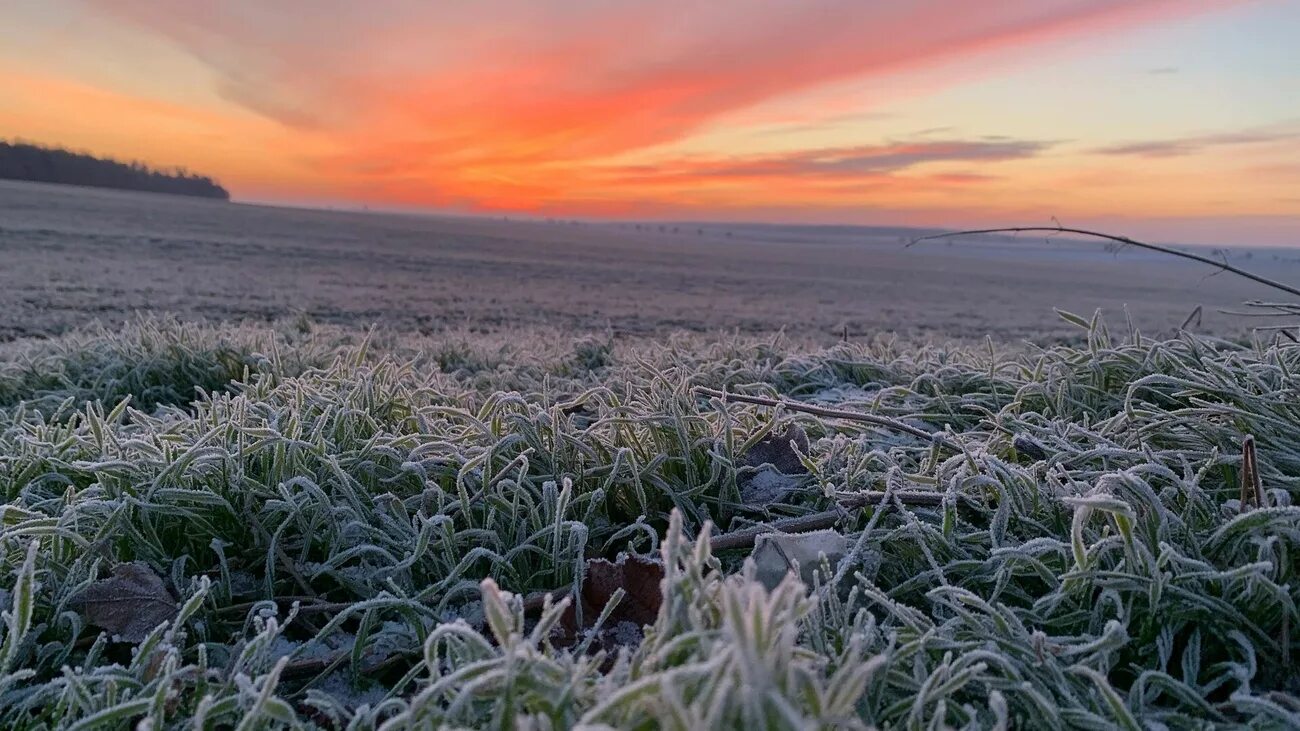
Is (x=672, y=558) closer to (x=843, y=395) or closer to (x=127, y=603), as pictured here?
(x=127, y=603)

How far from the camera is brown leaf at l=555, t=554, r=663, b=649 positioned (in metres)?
Result: 1.38

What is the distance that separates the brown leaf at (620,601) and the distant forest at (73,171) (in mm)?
64382

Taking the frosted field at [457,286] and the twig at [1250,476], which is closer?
the twig at [1250,476]

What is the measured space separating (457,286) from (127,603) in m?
15.4

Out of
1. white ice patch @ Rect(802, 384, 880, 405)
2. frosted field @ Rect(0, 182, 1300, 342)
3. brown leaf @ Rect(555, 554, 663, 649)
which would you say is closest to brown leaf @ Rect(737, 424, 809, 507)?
brown leaf @ Rect(555, 554, 663, 649)

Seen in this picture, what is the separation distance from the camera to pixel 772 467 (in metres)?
1.96

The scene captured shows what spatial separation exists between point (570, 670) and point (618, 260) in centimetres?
2826

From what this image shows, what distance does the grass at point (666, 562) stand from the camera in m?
0.94

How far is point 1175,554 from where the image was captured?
130cm

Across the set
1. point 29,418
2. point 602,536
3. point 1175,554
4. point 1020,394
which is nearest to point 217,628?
point 602,536

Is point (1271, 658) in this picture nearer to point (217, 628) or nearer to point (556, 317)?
point (217, 628)

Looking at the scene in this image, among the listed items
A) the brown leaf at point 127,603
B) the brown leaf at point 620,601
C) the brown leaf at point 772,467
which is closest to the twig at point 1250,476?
the brown leaf at point 772,467

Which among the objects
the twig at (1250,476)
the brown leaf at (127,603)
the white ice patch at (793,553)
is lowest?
the brown leaf at (127,603)

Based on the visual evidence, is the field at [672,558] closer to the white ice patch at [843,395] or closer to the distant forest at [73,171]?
the white ice patch at [843,395]
